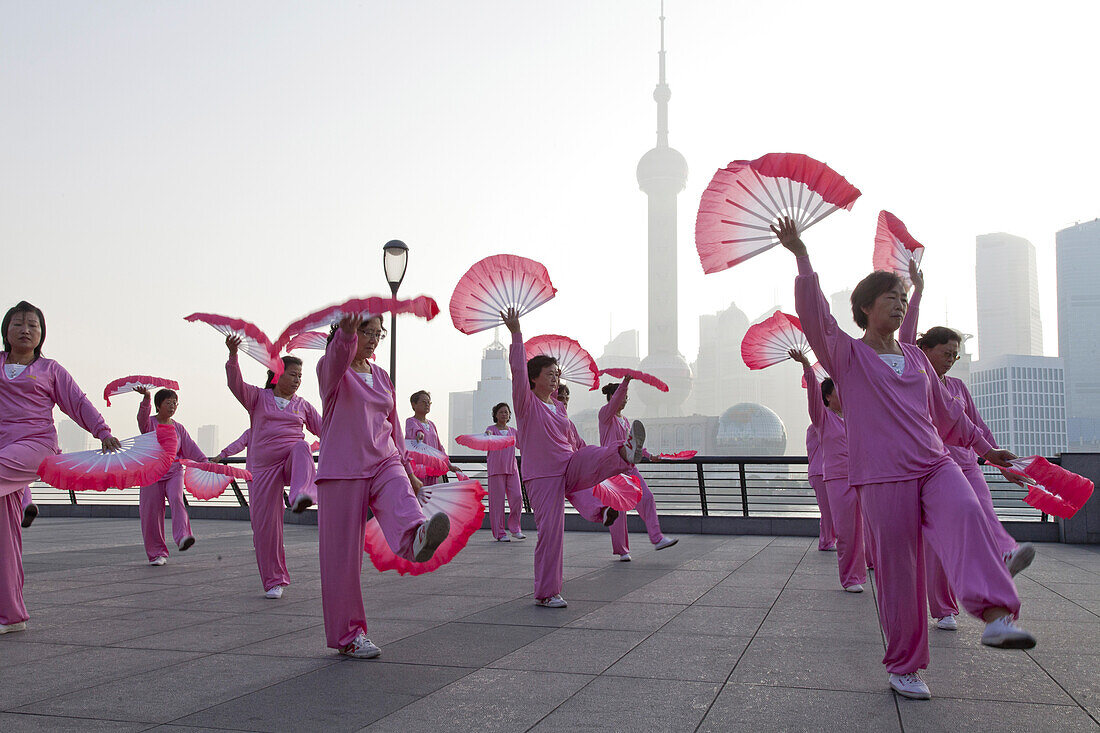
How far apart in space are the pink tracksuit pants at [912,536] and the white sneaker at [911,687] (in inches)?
1.3

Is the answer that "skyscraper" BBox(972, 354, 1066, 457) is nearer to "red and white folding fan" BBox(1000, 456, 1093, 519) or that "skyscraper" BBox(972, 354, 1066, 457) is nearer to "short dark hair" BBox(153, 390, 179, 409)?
"red and white folding fan" BBox(1000, 456, 1093, 519)

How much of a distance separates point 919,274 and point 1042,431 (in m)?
149

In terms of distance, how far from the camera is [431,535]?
453cm

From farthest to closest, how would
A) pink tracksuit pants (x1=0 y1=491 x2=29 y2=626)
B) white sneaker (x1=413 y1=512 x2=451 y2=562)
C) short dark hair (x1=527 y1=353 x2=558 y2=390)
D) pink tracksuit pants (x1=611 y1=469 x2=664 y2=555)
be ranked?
1. pink tracksuit pants (x1=611 y1=469 x2=664 y2=555)
2. short dark hair (x1=527 y1=353 x2=558 y2=390)
3. pink tracksuit pants (x1=0 y1=491 x2=29 y2=626)
4. white sneaker (x1=413 y1=512 x2=451 y2=562)

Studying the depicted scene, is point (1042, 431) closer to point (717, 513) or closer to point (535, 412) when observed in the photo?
point (717, 513)

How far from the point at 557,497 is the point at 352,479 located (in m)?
2.23

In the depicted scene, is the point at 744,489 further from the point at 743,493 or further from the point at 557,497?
the point at 557,497

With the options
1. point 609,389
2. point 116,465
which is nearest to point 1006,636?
point 116,465

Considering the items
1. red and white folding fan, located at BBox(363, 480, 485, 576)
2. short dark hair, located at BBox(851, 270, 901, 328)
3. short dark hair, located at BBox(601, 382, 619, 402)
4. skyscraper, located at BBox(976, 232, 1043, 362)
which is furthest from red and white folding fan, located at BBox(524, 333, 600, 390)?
skyscraper, located at BBox(976, 232, 1043, 362)

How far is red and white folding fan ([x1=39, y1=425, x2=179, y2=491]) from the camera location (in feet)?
19.6

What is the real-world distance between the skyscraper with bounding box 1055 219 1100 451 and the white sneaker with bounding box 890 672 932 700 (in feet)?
625

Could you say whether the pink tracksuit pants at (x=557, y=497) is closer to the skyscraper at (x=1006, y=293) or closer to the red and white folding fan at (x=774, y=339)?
the red and white folding fan at (x=774, y=339)

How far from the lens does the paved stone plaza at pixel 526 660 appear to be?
3.67 m

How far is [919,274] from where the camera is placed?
528 cm
